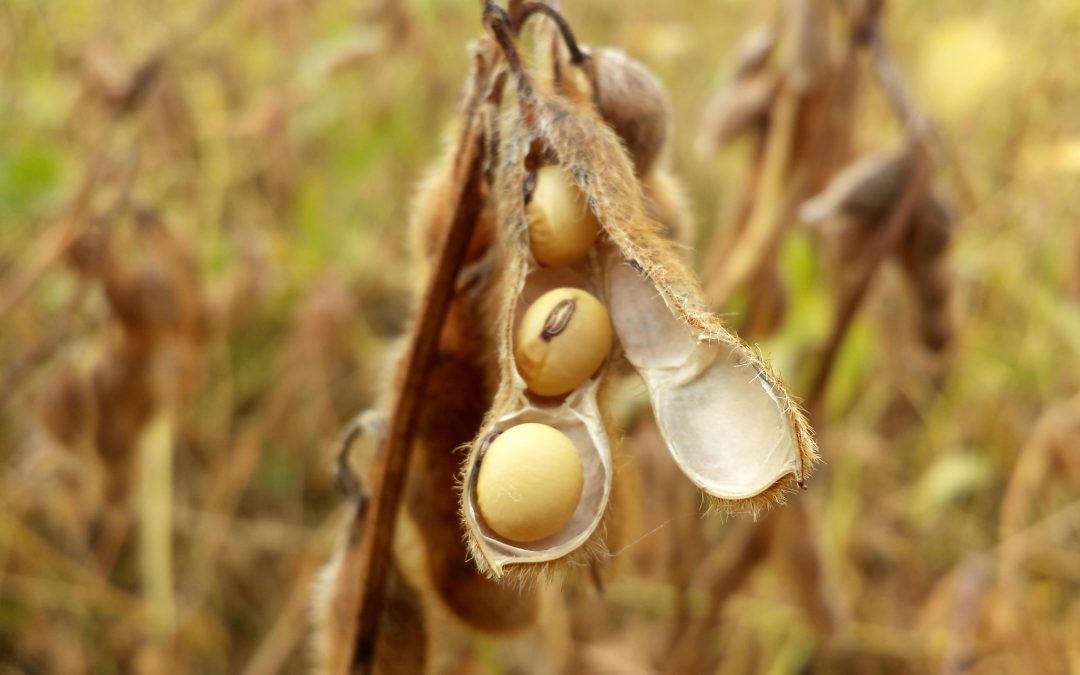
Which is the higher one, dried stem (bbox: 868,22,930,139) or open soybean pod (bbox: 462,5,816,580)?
open soybean pod (bbox: 462,5,816,580)

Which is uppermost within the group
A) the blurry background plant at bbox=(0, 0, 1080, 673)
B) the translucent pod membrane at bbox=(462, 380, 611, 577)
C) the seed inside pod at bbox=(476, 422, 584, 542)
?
the seed inside pod at bbox=(476, 422, 584, 542)

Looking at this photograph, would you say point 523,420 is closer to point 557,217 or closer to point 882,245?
point 557,217

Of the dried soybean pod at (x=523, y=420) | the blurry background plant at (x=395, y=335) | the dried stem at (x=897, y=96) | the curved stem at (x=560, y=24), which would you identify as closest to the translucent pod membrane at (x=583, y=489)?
the dried soybean pod at (x=523, y=420)

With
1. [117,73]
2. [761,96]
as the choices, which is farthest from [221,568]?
[761,96]

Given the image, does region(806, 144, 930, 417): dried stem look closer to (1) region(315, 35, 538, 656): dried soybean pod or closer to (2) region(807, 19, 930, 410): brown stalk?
(2) region(807, 19, 930, 410): brown stalk

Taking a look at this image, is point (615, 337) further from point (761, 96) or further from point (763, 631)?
point (763, 631)

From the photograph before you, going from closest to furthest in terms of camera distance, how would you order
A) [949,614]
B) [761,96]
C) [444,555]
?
[444,555], [761,96], [949,614]

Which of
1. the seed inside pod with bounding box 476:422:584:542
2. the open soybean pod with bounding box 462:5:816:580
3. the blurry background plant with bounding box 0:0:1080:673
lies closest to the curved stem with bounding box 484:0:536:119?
the open soybean pod with bounding box 462:5:816:580
